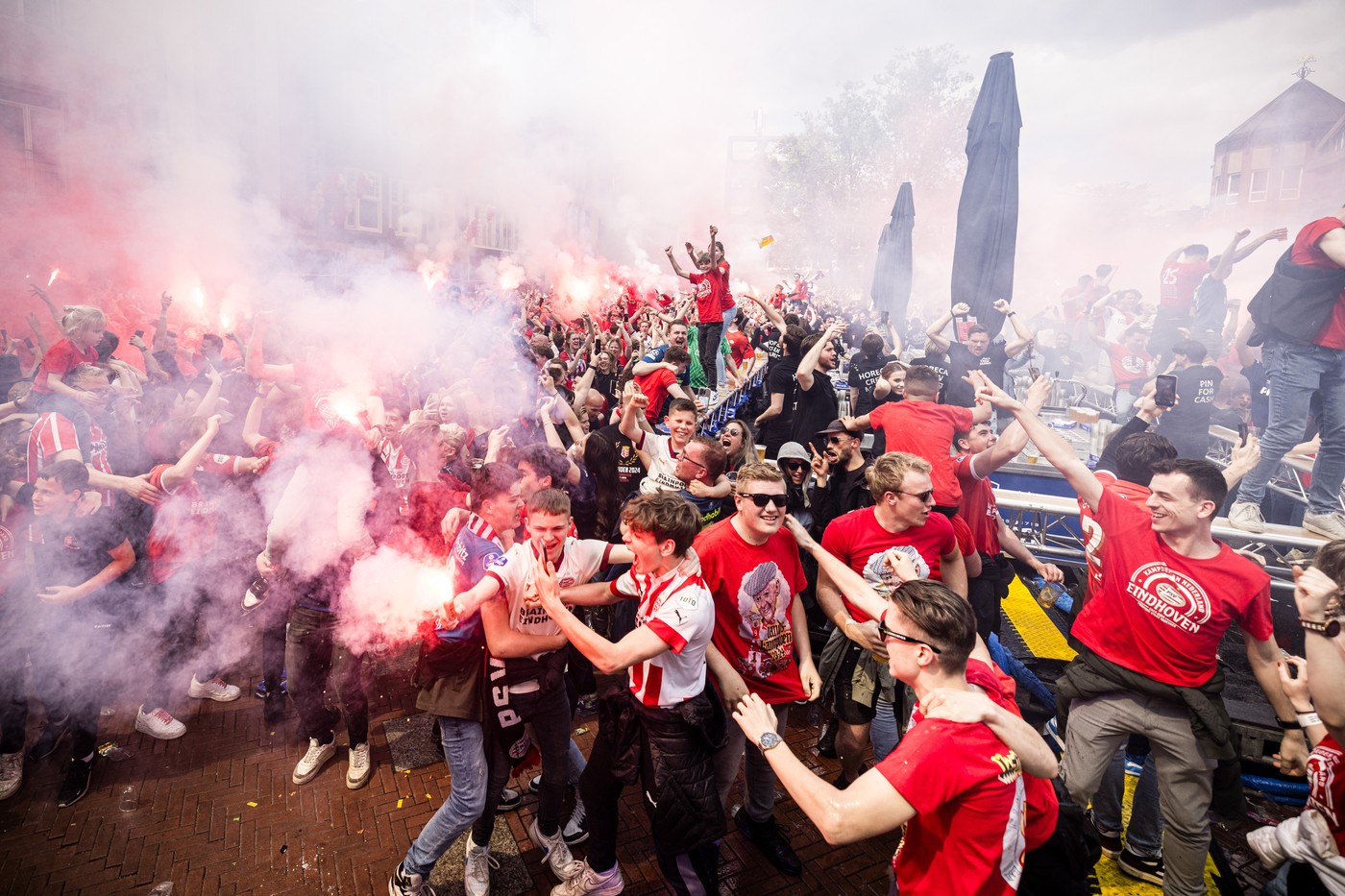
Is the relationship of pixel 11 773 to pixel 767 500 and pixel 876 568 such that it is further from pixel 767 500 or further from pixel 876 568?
pixel 876 568

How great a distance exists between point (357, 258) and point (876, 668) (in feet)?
54.1

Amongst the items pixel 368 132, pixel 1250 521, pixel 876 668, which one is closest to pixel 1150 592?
pixel 876 668

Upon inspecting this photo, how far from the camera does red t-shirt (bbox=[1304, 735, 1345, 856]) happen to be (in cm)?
238

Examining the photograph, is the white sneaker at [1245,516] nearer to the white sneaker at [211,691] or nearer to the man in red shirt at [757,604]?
the man in red shirt at [757,604]

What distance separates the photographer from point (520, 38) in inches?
672

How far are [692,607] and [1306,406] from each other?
6.39 metres

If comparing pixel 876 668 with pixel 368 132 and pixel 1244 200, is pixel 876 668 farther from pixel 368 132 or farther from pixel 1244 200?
pixel 1244 200

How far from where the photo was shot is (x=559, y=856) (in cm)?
330

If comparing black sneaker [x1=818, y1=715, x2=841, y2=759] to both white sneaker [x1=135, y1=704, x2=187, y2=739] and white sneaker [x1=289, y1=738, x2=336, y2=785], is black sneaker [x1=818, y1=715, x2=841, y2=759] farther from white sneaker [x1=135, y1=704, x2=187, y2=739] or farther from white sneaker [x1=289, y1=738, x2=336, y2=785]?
white sneaker [x1=135, y1=704, x2=187, y2=739]

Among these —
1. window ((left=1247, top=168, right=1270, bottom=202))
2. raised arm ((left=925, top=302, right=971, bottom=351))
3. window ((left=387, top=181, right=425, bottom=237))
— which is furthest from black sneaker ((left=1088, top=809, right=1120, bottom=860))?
window ((left=1247, top=168, right=1270, bottom=202))

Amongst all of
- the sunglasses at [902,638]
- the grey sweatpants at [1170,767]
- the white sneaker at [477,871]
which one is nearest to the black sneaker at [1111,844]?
the grey sweatpants at [1170,767]

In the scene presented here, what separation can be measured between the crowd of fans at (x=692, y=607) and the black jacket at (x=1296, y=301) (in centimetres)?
3

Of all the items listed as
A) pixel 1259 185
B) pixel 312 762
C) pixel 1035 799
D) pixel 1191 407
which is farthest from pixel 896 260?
pixel 312 762

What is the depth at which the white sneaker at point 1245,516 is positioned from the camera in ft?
19.0
